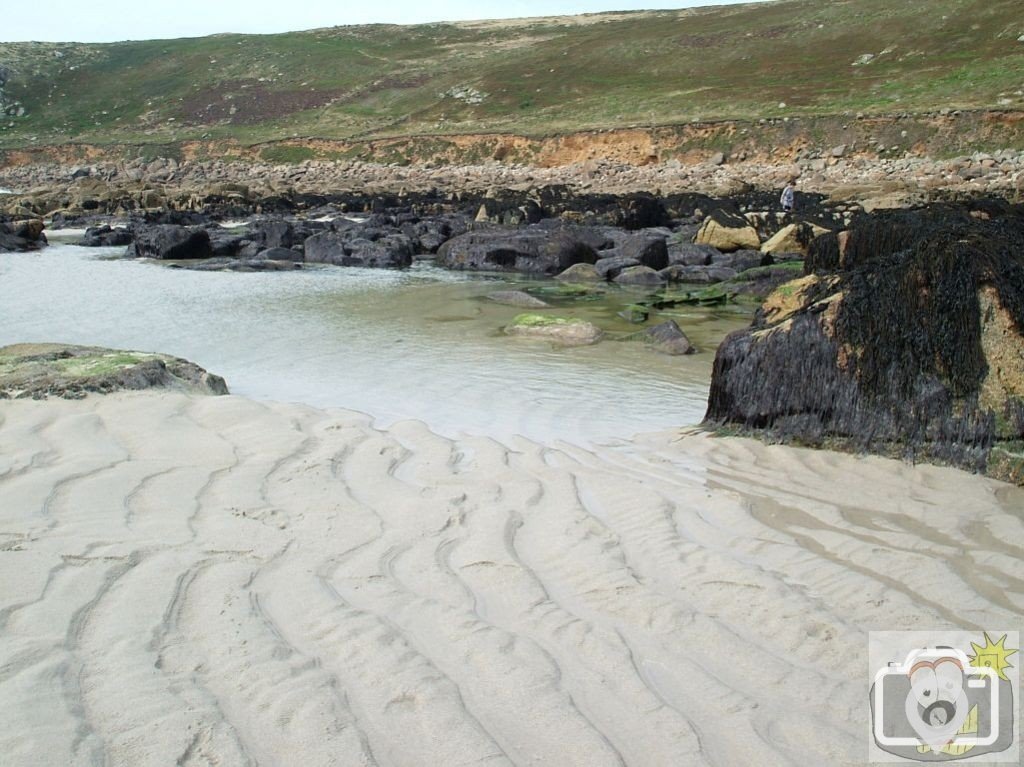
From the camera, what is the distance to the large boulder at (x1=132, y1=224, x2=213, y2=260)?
59.6 feet

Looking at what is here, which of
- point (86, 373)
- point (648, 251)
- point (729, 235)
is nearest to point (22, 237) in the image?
point (648, 251)

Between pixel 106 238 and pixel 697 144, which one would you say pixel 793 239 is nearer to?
pixel 106 238

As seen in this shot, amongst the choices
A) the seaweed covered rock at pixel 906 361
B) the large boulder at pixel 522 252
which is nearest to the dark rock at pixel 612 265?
the large boulder at pixel 522 252

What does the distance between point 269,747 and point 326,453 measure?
2633mm

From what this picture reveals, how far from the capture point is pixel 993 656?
9.29ft

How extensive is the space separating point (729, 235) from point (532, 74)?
5122 centimetres

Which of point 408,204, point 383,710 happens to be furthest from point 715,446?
point 408,204

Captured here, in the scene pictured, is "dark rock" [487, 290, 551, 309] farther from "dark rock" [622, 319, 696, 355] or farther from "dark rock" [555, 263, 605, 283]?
"dark rock" [622, 319, 696, 355]

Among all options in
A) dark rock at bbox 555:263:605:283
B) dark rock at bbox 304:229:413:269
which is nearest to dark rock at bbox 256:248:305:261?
dark rock at bbox 304:229:413:269

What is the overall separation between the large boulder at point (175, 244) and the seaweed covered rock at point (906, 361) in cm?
1469

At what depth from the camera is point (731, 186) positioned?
32406 millimetres

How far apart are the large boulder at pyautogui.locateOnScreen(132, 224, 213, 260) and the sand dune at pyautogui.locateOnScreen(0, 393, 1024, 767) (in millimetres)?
13862

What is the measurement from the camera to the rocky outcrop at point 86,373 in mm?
5535

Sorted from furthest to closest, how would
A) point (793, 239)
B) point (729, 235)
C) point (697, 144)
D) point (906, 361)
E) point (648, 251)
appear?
point (697, 144), point (729, 235), point (793, 239), point (648, 251), point (906, 361)
